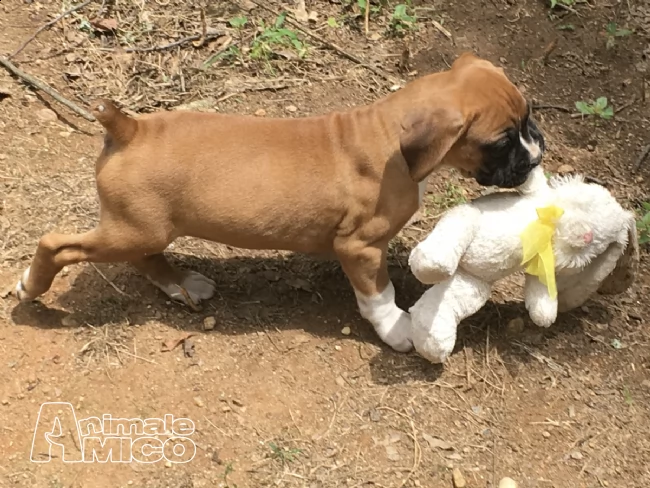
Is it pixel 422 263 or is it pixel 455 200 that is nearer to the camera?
pixel 422 263

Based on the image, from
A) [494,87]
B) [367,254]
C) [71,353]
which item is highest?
[494,87]

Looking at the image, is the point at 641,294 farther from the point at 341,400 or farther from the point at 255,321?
the point at 255,321

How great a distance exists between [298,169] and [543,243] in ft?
3.96

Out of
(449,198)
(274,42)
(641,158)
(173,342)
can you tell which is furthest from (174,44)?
(641,158)

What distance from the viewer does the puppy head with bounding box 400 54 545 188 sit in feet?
10.8

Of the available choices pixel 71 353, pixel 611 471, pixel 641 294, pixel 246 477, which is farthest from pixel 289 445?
pixel 641 294

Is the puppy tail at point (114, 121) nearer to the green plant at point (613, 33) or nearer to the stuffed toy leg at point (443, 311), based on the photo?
the stuffed toy leg at point (443, 311)

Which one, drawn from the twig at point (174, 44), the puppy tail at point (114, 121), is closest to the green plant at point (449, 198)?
the puppy tail at point (114, 121)

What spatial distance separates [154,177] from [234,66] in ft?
7.86

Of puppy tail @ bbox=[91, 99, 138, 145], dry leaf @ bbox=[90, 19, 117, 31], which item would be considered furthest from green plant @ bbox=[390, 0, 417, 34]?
puppy tail @ bbox=[91, 99, 138, 145]

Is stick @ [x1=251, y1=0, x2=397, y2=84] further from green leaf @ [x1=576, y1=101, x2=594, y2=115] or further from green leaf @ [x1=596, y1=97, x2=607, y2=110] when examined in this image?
green leaf @ [x1=596, y1=97, x2=607, y2=110]

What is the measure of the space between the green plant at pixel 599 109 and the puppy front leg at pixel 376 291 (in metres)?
2.19

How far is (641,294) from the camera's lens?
14.1 ft

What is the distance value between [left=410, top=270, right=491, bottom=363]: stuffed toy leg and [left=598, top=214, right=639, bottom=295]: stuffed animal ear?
29.7 inches
